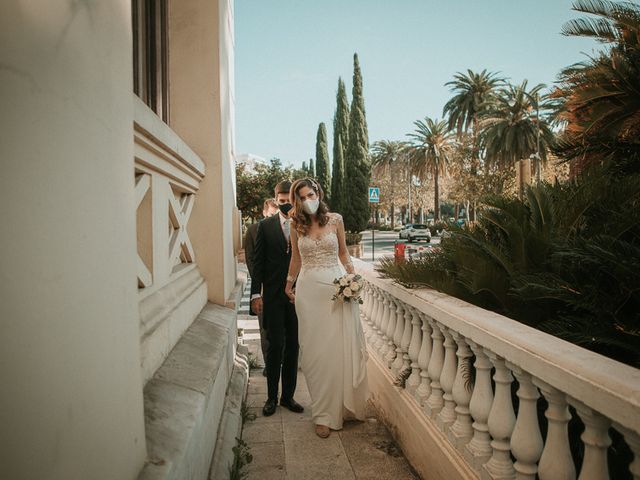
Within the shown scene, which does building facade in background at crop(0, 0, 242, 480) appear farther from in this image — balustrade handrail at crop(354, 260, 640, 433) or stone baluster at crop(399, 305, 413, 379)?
stone baluster at crop(399, 305, 413, 379)

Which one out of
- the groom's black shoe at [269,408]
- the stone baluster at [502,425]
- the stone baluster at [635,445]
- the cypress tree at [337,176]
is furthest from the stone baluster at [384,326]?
the cypress tree at [337,176]

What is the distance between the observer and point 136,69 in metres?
3.16

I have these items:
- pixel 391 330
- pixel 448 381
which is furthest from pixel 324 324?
pixel 448 381

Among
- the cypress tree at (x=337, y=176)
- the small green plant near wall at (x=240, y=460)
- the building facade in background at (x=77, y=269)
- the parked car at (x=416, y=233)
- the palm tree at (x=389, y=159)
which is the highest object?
the palm tree at (x=389, y=159)

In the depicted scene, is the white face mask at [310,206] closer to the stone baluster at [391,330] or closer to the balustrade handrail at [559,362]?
the stone baluster at [391,330]

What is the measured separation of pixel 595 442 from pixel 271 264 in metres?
3.30

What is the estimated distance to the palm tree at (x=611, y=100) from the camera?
136 inches

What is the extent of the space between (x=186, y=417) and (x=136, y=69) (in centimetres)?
248

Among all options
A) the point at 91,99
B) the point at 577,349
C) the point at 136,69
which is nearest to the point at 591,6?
the point at 577,349

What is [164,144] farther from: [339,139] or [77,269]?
[339,139]

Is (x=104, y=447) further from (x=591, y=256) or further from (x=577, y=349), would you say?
(x=591, y=256)

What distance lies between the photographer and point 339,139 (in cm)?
3706

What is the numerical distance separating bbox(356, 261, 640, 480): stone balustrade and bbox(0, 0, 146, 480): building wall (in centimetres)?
145

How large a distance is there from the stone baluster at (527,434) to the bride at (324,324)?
1.94 m
